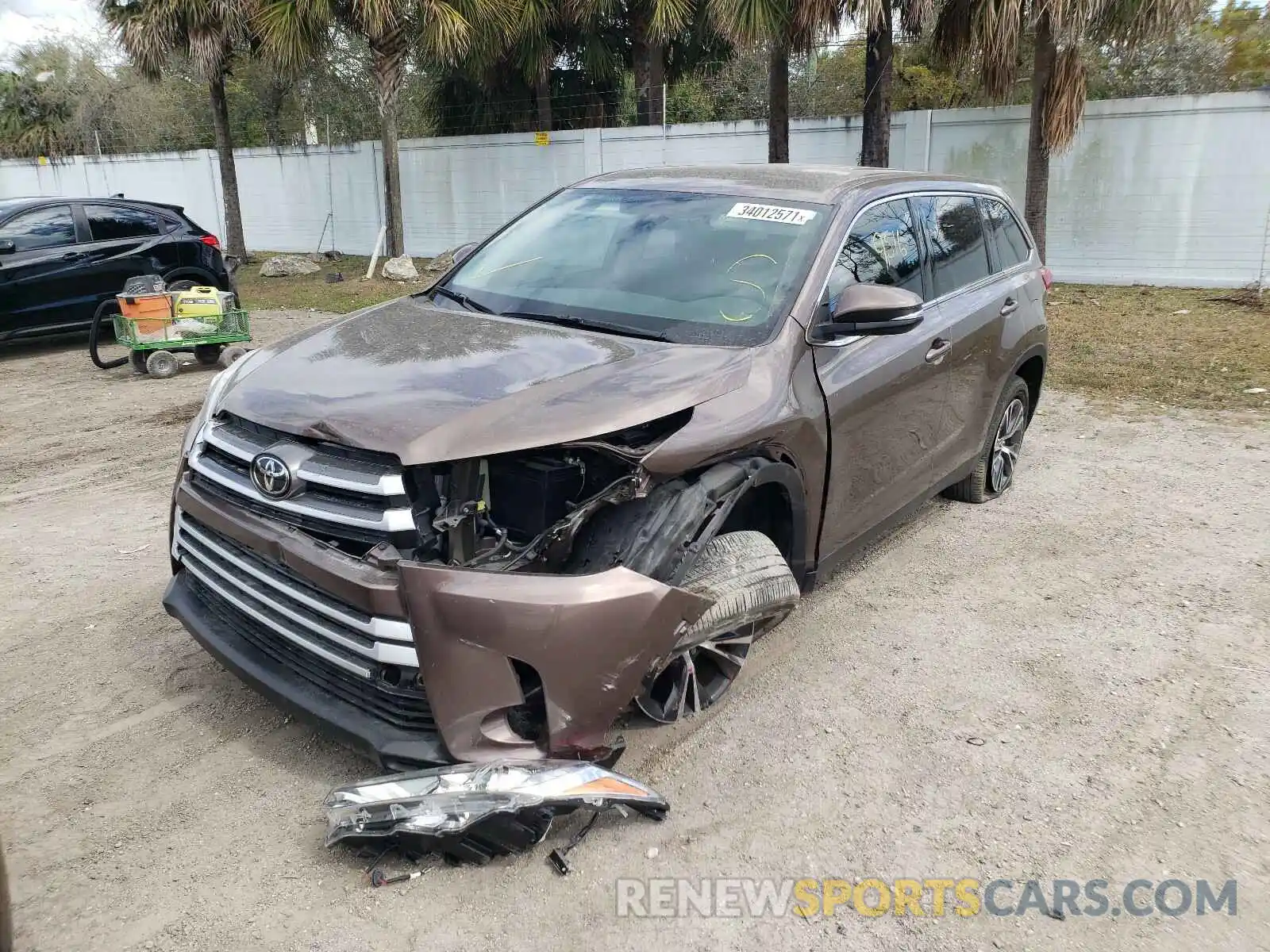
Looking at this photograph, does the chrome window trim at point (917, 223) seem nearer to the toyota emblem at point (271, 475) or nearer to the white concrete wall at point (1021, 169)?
the toyota emblem at point (271, 475)

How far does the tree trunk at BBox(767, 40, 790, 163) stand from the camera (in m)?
12.5

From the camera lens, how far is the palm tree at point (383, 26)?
13.7 m

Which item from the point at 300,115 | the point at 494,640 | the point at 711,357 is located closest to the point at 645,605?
the point at 494,640

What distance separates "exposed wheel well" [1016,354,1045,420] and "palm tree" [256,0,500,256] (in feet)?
35.4

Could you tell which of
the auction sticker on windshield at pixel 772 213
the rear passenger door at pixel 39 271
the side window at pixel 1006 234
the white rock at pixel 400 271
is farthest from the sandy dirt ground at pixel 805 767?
the white rock at pixel 400 271

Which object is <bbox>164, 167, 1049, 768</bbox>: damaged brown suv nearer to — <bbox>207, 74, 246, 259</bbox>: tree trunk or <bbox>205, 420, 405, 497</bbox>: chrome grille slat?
<bbox>205, 420, 405, 497</bbox>: chrome grille slat

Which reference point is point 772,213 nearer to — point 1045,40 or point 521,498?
point 521,498

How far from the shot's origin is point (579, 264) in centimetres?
406

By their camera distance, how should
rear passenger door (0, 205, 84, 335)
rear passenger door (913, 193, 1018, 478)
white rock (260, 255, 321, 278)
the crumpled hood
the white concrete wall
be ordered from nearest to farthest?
the crumpled hood, rear passenger door (913, 193, 1018, 478), rear passenger door (0, 205, 84, 335), the white concrete wall, white rock (260, 255, 321, 278)

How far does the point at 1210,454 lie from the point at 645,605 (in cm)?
537

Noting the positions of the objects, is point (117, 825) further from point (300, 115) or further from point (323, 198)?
point (300, 115)

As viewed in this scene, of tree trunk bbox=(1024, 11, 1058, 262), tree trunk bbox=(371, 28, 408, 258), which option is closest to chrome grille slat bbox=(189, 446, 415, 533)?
tree trunk bbox=(1024, 11, 1058, 262)

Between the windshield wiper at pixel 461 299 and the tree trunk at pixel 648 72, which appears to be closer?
the windshield wiper at pixel 461 299

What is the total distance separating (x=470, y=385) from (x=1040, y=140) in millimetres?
10966
